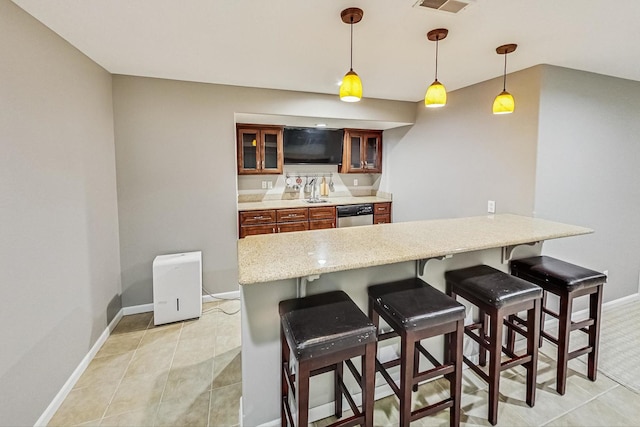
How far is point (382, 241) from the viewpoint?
1.82 m

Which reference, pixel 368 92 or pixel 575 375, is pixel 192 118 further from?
pixel 575 375

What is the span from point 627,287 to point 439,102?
11.0ft

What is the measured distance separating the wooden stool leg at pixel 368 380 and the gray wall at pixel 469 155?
7.15 feet

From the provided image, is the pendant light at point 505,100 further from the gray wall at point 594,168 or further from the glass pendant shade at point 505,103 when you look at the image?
the gray wall at point 594,168

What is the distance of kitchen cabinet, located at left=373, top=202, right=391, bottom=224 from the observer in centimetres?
462

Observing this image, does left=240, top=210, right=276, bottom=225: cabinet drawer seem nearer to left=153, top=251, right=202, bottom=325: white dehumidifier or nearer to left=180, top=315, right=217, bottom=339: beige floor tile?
left=153, top=251, right=202, bottom=325: white dehumidifier

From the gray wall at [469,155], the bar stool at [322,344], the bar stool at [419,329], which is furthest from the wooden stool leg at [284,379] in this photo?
the gray wall at [469,155]

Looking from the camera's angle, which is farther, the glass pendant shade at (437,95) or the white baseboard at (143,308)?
the white baseboard at (143,308)

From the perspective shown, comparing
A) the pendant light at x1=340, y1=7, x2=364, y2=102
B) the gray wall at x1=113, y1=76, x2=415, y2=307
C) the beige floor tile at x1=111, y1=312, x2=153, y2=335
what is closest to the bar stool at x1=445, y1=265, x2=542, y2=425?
the pendant light at x1=340, y1=7, x2=364, y2=102

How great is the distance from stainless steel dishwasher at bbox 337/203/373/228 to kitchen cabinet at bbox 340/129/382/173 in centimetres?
67

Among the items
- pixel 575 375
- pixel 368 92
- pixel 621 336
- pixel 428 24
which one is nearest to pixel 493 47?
pixel 428 24

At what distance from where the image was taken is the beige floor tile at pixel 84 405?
176 centimetres

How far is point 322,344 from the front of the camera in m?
1.29

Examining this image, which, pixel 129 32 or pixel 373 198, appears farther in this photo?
pixel 373 198
